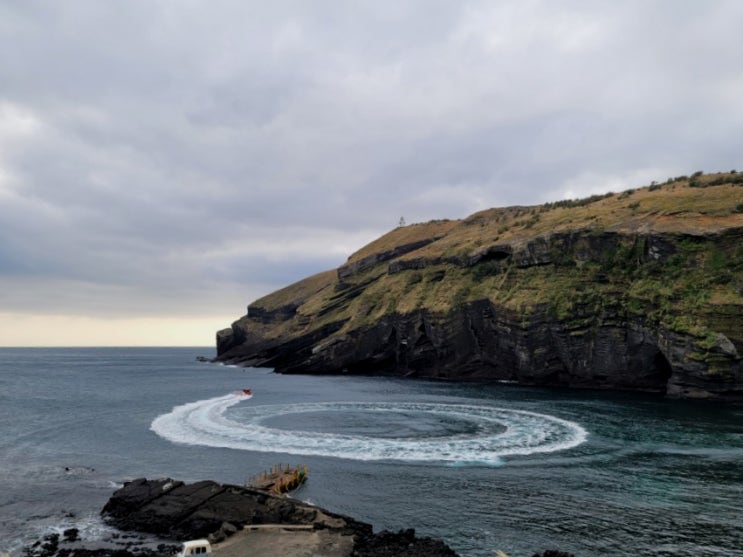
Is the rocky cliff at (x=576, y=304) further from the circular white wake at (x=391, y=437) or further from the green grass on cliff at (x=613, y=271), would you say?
the circular white wake at (x=391, y=437)

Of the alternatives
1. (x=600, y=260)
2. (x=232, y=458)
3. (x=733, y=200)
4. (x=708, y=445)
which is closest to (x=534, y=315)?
(x=600, y=260)

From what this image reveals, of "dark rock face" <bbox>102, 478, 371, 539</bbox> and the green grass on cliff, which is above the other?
the green grass on cliff

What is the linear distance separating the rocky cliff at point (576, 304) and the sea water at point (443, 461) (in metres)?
9.51

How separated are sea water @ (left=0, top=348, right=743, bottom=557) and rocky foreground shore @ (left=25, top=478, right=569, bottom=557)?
6.50 ft

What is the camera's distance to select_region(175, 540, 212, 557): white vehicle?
27.1 m

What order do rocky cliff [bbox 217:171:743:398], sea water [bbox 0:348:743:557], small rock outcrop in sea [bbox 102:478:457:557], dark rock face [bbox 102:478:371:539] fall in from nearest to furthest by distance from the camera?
small rock outcrop in sea [bbox 102:478:457:557] → sea water [bbox 0:348:743:557] → dark rock face [bbox 102:478:371:539] → rocky cliff [bbox 217:171:743:398]

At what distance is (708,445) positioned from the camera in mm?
50188

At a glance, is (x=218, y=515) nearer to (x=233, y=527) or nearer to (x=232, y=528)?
(x=233, y=527)

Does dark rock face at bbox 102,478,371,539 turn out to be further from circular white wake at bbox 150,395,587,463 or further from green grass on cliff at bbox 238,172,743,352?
green grass on cliff at bbox 238,172,743,352

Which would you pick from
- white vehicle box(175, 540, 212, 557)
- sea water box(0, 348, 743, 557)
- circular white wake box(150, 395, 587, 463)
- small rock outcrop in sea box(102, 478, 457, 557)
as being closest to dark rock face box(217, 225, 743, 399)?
sea water box(0, 348, 743, 557)

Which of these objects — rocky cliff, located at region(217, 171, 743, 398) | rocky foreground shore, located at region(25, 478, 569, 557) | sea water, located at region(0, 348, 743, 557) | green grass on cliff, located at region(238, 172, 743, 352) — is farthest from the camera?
green grass on cliff, located at region(238, 172, 743, 352)

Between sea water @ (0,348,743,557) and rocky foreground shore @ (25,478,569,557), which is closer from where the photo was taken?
rocky foreground shore @ (25,478,569,557)

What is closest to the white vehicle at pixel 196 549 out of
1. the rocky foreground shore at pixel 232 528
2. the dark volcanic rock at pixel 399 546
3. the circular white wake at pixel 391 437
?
the rocky foreground shore at pixel 232 528

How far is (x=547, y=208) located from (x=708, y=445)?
98.5 meters
